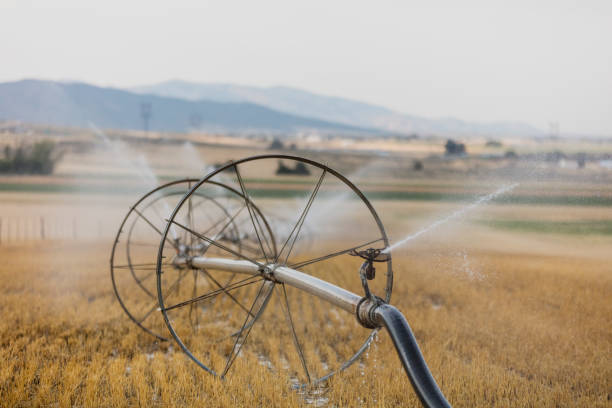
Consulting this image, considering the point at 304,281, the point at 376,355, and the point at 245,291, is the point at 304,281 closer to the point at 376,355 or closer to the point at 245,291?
the point at 376,355

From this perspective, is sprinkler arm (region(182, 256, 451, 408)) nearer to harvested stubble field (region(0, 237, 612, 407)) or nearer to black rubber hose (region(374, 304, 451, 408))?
black rubber hose (region(374, 304, 451, 408))

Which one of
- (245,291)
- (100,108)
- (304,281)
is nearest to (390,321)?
(304,281)

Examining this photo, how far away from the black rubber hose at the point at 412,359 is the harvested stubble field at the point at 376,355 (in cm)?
161

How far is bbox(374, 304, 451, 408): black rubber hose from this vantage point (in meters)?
4.71

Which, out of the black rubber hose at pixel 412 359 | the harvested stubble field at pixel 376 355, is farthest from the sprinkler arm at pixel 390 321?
the harvested stubble field at pixel 376 355

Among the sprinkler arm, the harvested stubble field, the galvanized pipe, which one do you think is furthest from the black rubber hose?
the harvested stubble field

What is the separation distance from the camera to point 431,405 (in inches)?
183

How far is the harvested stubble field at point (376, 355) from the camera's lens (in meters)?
6.70

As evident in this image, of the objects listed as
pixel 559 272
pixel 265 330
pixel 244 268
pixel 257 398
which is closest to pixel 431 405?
pixel 257 398

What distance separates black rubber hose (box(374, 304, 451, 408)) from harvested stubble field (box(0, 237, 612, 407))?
1.61 m

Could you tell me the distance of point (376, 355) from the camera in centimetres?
836

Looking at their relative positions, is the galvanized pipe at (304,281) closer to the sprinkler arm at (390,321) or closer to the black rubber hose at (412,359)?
the sprinkler arm at (390,321)

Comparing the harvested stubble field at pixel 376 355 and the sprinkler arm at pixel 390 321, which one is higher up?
the sprinkler arm at pixel 390 321

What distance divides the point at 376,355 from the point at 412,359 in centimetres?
358
